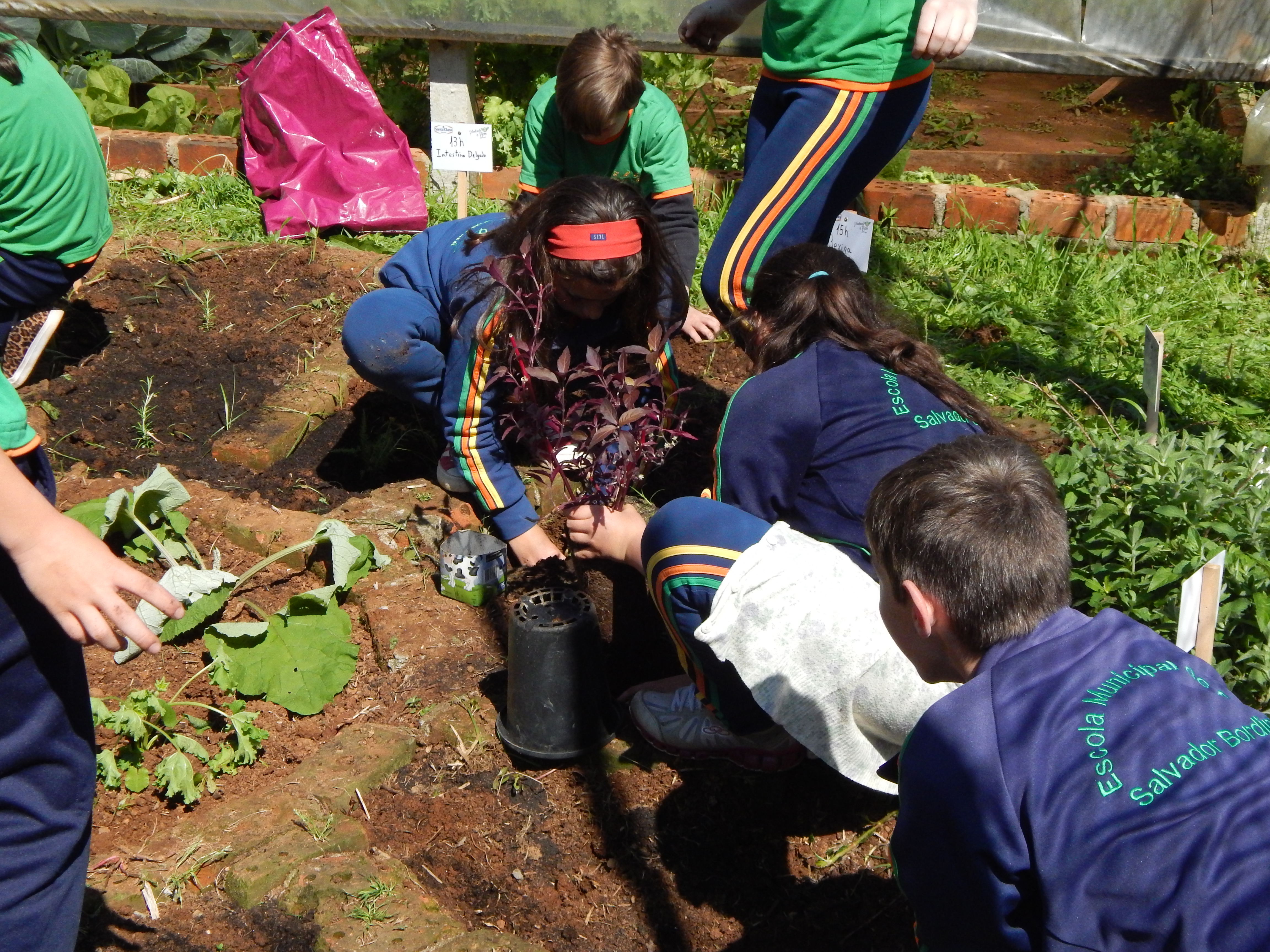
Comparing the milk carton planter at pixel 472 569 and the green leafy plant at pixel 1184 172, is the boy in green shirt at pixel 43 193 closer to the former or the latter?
the milk carton planter at pixel 472 569

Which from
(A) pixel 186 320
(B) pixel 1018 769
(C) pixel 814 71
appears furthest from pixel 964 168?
(B) pixel 1018 769

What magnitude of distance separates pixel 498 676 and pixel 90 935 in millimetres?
987

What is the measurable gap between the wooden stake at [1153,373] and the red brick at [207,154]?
4299mm

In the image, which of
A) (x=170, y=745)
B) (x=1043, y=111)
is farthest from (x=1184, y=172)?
(x=170, y=745)

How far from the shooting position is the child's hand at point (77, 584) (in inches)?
48.8

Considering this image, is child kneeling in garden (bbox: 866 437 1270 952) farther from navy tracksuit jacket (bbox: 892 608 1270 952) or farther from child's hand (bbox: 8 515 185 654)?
child's hand (bbox: 8 515 185 654)

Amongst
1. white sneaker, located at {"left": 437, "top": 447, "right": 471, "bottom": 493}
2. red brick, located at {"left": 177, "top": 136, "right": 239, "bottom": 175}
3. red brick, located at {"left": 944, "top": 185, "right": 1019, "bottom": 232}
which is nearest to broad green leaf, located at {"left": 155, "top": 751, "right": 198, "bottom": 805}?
white sneaker, located at {"left": 437, "top": 447, "right": 471, "bottom": 493}

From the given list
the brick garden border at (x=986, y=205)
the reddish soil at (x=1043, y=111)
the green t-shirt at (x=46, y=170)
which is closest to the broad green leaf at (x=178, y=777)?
the green t-shirt at (x=46, y=170)

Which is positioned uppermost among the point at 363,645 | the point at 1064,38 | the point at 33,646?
the point at 1064,38

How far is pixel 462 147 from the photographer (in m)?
4.23

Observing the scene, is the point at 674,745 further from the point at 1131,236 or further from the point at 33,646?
the point at 1131,236

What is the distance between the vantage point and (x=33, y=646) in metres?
1.42

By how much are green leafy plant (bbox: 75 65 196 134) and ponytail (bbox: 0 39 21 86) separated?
147 inches

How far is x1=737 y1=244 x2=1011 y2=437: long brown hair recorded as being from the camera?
2350 mm
